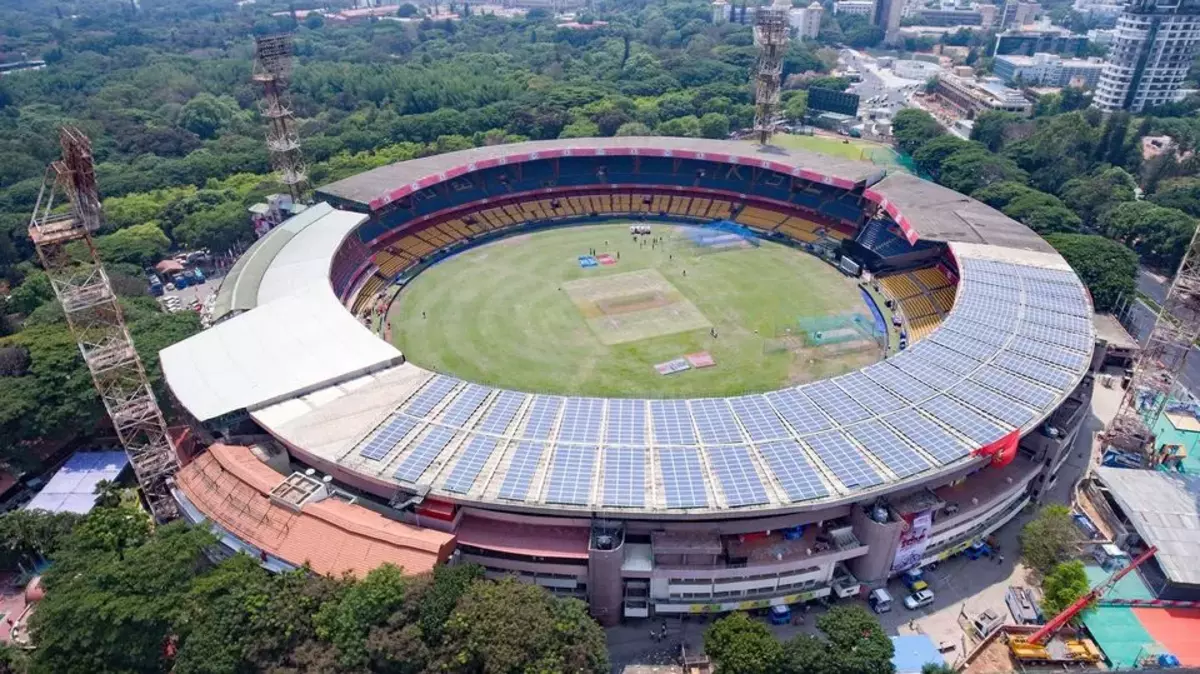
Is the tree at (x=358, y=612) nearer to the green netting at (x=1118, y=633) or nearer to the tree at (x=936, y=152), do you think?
the green netting at (x=1118, y=633)

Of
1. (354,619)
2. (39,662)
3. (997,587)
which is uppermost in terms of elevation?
(354,619)

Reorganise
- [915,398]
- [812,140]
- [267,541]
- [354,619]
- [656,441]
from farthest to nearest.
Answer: [812,140], [915,398], [656,441], [267,541], [354,619]

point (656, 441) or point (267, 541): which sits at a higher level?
point (656, 441)

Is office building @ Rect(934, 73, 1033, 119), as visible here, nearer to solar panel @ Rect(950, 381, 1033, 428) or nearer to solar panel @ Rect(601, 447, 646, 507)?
solar panel @ Rect(950, 381, 1033, 428)

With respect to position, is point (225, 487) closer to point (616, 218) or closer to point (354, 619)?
point (354, 619)

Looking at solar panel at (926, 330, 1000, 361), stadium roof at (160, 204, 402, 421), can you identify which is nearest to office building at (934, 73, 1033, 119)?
solar panel at (926, 330, 1000, 361)

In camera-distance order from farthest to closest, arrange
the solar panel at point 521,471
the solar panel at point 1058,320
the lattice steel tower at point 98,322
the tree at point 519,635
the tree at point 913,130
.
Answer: the tree at point 913,130, the solar panel at point 1058,320, the lattice steel tower at point 98,322, the solar panel at point 521,471, the tree at point 519,635

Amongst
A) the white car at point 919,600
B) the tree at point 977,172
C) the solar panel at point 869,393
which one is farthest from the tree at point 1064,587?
the tree at point 977,172

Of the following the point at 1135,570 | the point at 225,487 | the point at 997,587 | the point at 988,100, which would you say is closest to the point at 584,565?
the point at 225,487
